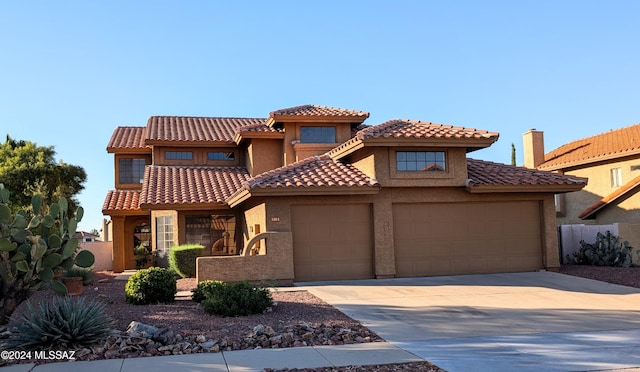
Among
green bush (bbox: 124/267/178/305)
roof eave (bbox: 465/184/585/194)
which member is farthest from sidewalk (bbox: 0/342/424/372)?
roof eave (bbox: 465/184/585/194)

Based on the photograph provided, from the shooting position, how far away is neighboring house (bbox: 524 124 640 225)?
25005 mm

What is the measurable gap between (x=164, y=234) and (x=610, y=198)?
61.8 ft

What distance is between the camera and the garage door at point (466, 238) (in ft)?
59.3

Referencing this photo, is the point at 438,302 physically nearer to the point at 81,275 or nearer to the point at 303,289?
the point at 303,289

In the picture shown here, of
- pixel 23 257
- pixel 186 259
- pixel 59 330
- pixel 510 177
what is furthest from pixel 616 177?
pixel 59 330

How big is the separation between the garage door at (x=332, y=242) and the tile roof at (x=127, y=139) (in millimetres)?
12746

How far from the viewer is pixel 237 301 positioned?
1166 centimetres

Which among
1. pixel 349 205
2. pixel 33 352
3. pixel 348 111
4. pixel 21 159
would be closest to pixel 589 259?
pixel 349 205

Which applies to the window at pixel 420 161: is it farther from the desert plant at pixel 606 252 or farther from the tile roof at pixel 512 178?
the desert plant at pixel 606 252

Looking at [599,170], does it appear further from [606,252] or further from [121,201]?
[121,201]

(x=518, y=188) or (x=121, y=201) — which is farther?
(x=121, y=201)

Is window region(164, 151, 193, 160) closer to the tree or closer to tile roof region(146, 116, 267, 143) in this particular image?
tile roof region(146, 116, 267, 143)

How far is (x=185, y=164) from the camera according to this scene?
2592 cm

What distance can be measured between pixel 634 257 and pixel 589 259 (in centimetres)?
142
